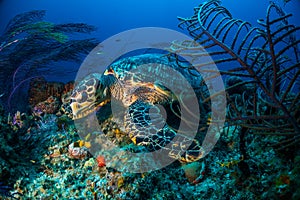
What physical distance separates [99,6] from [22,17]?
760cm

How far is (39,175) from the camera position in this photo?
177cm

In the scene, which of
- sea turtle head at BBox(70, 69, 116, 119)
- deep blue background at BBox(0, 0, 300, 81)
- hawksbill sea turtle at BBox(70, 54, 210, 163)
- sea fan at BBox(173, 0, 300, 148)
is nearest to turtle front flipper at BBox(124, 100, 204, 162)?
hawksbill sea turtle at BBox(70, 54, 210, 163)

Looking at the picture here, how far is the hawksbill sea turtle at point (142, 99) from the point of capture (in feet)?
6.99

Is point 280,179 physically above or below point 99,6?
below

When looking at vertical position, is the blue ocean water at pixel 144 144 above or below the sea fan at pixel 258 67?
below

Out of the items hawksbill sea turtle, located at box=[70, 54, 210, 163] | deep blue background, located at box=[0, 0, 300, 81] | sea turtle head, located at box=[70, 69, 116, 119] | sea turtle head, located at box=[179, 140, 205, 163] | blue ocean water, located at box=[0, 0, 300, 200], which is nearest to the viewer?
blue ocean water, located at box=[0, 0, 300, 200]

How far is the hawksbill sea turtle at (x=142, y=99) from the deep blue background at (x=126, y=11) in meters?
5.86

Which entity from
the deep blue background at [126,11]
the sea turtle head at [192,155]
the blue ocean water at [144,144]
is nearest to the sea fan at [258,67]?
the blue ocean water at [144,144]

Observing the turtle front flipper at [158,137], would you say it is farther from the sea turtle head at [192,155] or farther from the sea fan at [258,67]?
the sea fan at [258,67]

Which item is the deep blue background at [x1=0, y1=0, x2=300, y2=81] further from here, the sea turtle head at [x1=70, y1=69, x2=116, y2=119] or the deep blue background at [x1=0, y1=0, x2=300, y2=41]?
the sea turtle head at [x1=70, y1=69, x2=116, y2=119]

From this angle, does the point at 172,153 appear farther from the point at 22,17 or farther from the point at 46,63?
the point at 22,17

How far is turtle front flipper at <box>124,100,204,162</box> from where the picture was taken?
80.6 inches

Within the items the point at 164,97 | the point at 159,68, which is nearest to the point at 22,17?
the point at 159,68

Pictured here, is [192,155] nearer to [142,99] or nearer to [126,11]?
[142,99]
